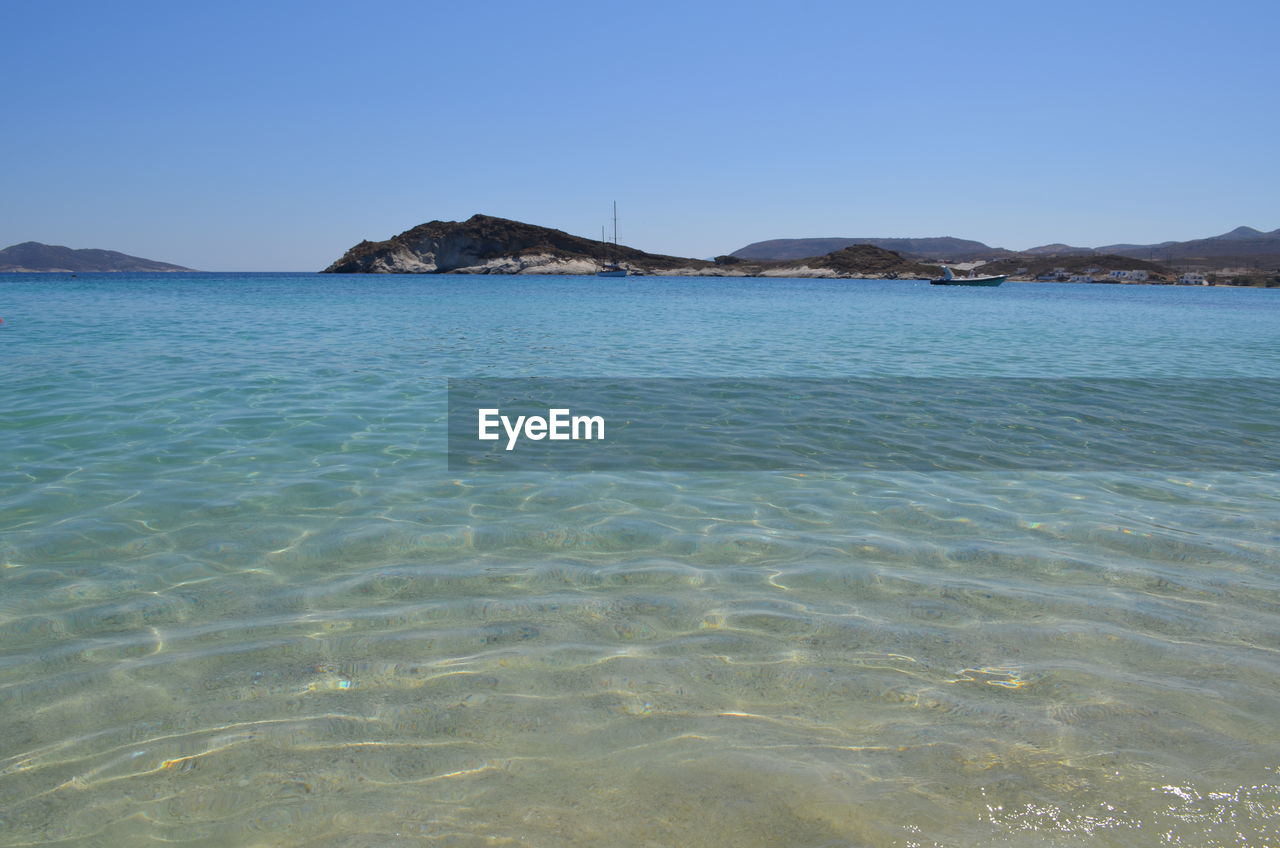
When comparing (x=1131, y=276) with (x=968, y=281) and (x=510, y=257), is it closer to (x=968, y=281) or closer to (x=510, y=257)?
(x=968, y=281)

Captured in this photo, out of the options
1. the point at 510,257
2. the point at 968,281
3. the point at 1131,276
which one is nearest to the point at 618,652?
the point at 968,281

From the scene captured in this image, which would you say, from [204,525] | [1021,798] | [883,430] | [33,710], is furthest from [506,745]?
[883,430]

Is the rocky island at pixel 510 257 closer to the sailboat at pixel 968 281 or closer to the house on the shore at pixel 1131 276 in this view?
the house on the shore at pixel 1131 276

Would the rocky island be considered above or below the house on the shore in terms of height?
above

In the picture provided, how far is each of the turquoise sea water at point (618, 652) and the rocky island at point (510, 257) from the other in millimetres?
137069

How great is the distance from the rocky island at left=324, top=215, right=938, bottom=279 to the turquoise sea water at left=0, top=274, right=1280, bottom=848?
137069mm

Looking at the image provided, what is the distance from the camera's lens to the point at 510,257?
141 m

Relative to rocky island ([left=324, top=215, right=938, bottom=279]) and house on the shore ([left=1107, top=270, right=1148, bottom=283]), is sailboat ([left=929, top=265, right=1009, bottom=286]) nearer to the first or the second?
house on the shore ([left=1107, top=270, right=1148, bottom=283])

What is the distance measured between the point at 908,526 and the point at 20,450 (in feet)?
29.4

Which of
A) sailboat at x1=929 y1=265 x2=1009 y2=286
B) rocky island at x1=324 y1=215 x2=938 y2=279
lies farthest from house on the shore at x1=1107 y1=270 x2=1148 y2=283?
sailboat at x1=929 y1=265 x2=1009 y2=286

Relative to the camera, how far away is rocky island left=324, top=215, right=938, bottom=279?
14079 cm

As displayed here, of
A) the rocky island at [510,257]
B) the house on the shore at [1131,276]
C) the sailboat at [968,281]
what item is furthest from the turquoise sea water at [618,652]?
the rocky island at [510,257]

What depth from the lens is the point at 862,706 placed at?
3.40 m

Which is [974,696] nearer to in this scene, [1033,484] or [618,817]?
[618,817]
